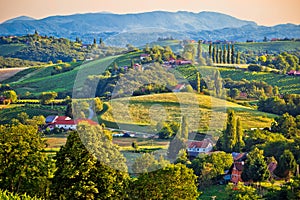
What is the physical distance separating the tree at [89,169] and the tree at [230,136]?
19.1m

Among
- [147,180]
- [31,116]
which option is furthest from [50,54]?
[147,180]

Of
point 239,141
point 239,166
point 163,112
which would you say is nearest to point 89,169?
point 163,112

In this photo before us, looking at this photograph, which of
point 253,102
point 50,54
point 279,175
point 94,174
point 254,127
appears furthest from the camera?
point 50,54

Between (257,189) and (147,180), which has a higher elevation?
(147,180)

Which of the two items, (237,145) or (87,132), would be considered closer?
(87,132)

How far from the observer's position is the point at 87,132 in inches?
699

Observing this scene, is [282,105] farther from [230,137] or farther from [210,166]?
[210,166]

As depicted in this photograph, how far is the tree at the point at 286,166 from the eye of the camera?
3075 centimetres

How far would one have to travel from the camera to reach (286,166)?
101ft

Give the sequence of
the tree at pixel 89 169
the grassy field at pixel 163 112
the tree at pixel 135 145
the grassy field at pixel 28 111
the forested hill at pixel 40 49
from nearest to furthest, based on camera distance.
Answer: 1. the tree at pixel 89 169
2. the tree at pixel 135 145
3. the grassy field at pixel 163 112
4. the grassy field at pixel 28 111
5. the forested hill at pixel 40 49

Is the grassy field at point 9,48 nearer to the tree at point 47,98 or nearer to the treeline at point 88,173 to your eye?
the tree at point 47,98

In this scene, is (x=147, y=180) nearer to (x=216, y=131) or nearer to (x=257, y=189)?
(x=257, y=189)

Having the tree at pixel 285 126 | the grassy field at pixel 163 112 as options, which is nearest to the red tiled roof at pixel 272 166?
the grassy field at pixel 163 112

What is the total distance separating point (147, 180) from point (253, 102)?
134 ft
